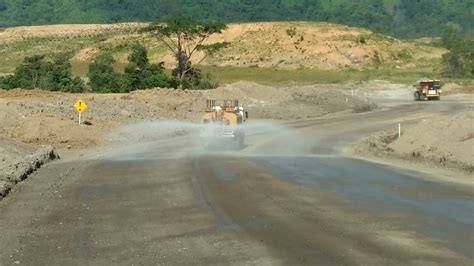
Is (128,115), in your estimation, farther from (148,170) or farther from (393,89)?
(393,89)

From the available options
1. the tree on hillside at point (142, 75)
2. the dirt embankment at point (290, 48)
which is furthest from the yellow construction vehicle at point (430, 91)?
the dirt embankment at point (290, 48)

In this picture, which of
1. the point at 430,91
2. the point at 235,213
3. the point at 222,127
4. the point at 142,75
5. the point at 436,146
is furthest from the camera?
the point at 430,91

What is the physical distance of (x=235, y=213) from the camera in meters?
18.2

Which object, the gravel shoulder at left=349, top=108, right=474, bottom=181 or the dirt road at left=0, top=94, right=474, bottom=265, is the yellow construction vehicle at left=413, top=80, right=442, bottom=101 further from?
the dirt road at left=0, top=94, right=474, bottom=265

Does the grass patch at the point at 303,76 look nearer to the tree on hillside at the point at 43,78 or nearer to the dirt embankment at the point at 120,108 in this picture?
the tree on hillside at the point at 43,78

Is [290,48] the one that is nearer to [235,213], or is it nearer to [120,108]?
[120,108]

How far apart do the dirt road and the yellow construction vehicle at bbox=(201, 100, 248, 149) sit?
3.44 m

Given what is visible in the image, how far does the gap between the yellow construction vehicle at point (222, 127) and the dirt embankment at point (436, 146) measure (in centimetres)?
560

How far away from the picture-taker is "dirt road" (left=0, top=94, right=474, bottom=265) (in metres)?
13.8

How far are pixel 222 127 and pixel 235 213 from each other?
729 inches

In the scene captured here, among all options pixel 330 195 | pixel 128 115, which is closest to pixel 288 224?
pixel 330 195

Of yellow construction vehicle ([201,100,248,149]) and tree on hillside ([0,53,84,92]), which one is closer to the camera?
yellow construction vehicle ([201,100,248,149])

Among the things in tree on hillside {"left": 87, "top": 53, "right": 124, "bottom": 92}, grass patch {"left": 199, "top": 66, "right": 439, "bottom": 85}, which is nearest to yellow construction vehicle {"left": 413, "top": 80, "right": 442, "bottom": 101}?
grass patch {"left": 199, "top": 66, "right": 439, "bottom": 85}

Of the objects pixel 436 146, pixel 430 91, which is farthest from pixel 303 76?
pixel 436 146
